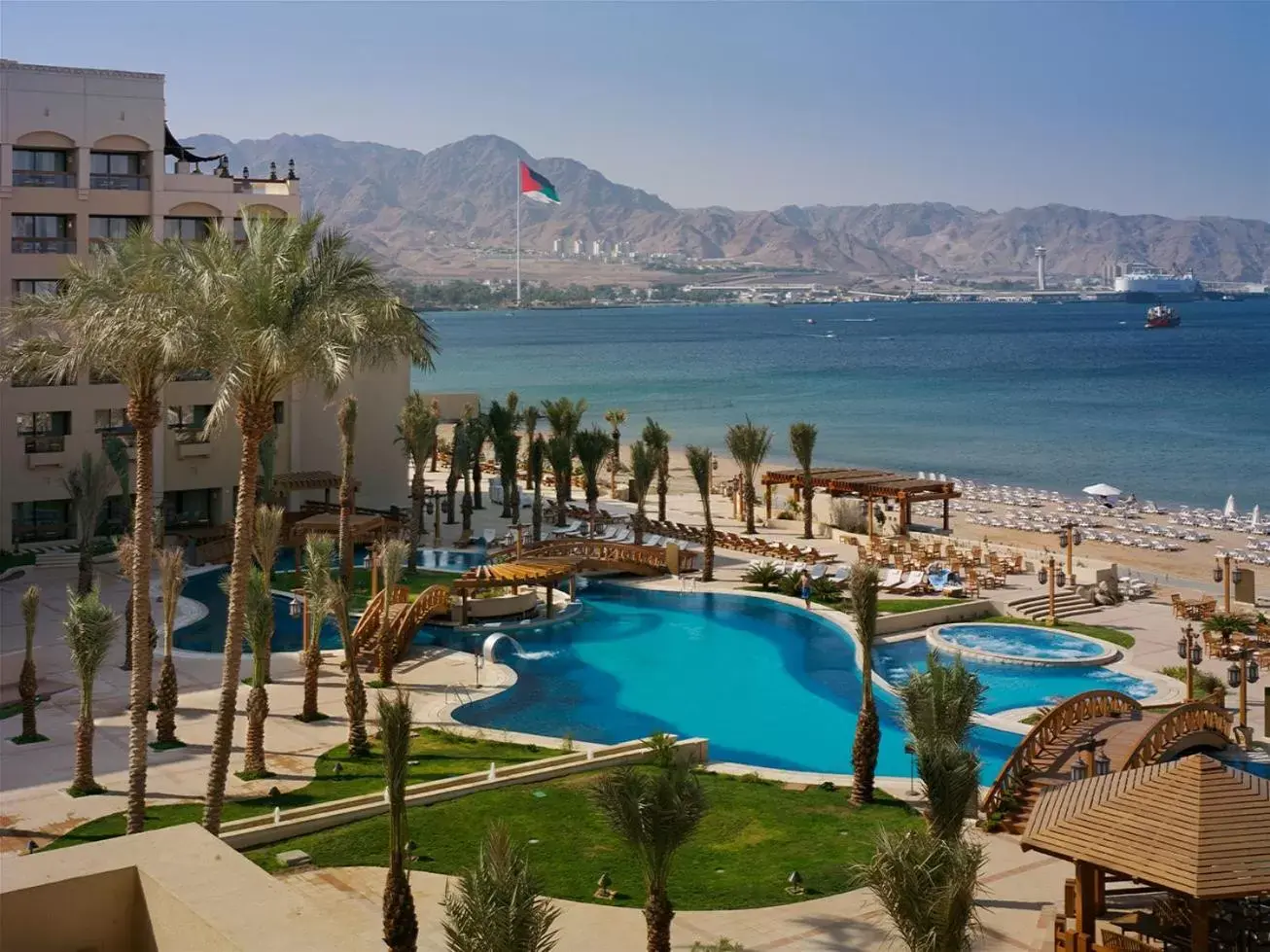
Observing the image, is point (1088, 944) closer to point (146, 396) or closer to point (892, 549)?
point (146, 396)

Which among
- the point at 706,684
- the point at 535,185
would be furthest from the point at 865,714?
the point at 535,185

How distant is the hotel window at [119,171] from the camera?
40.9m

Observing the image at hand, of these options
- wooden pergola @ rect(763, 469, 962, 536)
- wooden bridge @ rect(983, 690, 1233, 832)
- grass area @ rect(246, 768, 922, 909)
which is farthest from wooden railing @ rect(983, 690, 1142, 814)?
wooden pergola @ rect(763, 469, 962, 536)

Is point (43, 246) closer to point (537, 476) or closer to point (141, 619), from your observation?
point (537, 476)

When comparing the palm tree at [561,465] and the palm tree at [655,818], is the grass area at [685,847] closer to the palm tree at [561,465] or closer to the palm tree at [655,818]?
the palm tree at [655,818]

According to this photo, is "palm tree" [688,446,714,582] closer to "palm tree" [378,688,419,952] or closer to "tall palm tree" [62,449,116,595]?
"tall palm tree" [62,449,116,595]

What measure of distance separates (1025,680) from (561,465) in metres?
18.4

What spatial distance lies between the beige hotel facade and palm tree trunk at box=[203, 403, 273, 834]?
2069cm

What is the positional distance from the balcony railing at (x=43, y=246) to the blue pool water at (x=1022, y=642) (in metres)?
25.8

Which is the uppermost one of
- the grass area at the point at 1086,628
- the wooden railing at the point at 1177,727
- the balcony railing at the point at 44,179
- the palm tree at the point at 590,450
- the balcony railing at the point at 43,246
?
the balcony railing at the point at 44,179

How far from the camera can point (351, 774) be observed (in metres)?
21.8

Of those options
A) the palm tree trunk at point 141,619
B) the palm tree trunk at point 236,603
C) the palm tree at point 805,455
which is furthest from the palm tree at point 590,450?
the palm tree trunk at point 236,603

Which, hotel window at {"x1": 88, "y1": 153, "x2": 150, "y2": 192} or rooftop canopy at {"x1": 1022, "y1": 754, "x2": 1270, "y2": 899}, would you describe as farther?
hotel window at {"x1": 88, "y1": 153, "x2": 150, "y2": 192}

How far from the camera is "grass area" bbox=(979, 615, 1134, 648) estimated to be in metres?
32.5
